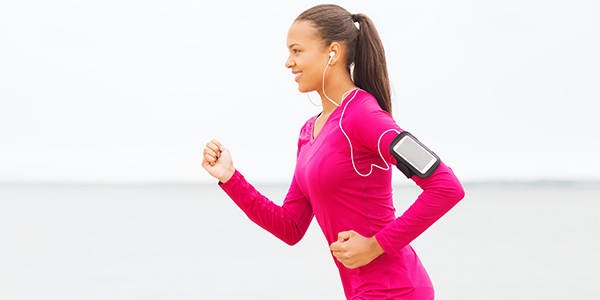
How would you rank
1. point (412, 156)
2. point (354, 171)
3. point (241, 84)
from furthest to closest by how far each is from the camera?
point (241, 84)
point (354, 171)
point (412, 156)

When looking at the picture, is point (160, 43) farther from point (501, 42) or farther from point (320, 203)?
point (320, 203)

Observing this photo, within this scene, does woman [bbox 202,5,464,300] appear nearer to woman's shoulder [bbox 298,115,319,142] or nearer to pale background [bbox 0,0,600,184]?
woman's shoulder [bbox 298,115,319,142]

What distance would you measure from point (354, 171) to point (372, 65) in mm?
268

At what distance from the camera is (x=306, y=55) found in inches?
51.4

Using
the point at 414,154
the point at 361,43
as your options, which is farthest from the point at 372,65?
the point at 414,154

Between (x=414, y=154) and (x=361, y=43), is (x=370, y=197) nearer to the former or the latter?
(x=414, y=154)

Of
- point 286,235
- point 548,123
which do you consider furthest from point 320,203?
point 548,123

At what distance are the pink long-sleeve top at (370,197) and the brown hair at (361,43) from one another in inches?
2.3

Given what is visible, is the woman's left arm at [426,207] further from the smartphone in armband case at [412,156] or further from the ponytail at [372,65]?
the ponytail at [372,65]

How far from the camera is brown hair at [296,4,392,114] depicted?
1.30 m

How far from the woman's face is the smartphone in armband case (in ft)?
1.04

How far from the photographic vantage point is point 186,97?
22.6 feet

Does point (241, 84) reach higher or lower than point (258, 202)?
higher

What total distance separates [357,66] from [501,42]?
6372 mm
